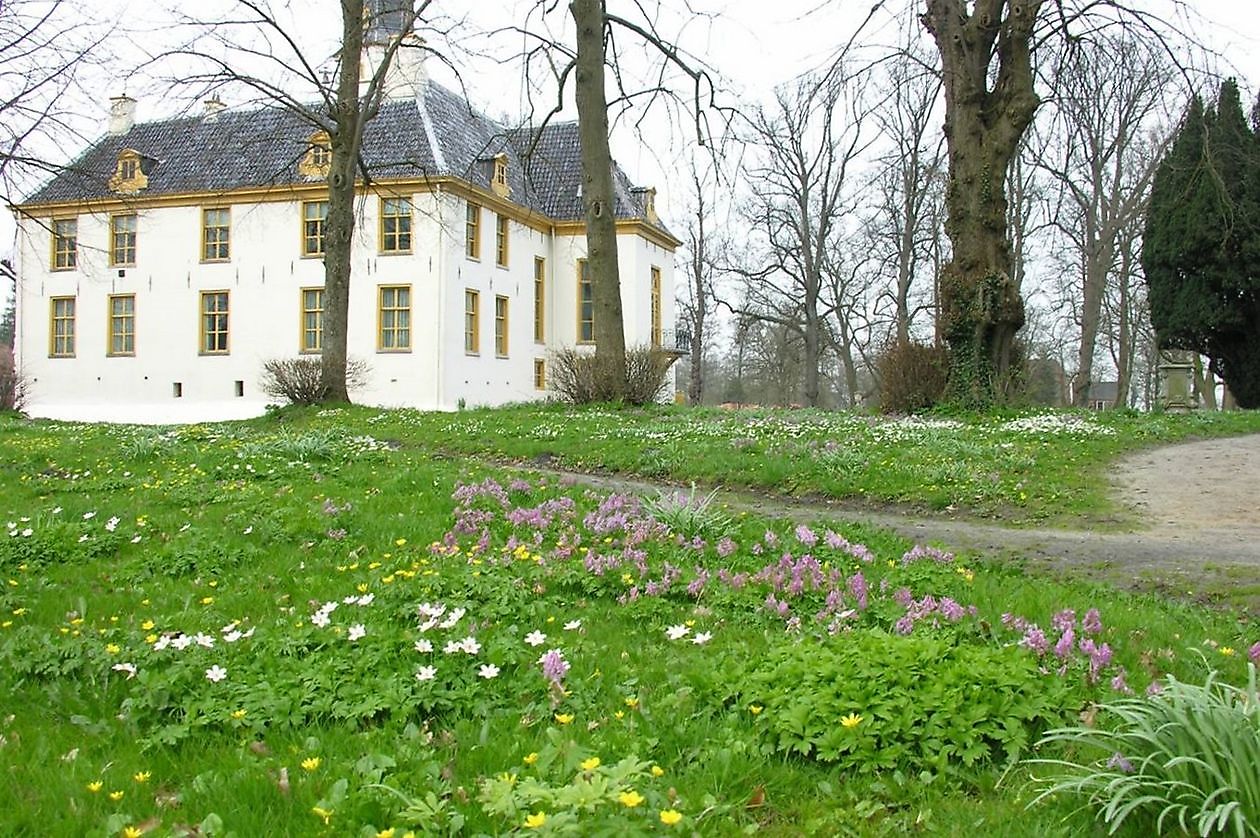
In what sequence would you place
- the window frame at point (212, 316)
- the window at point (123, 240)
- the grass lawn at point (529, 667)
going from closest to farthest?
1. the grass lawn at point (529, 667)
2. the window frame at point (212, 316)
3. the window at point (123, 240)

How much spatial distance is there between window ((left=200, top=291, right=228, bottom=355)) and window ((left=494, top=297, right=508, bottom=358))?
29.0 ft

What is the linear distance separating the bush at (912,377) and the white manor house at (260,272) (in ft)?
43.2

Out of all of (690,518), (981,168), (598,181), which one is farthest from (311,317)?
(690,518)

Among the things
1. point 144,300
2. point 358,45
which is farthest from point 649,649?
point 144,300

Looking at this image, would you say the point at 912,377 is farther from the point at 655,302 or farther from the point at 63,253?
the point at 63,253

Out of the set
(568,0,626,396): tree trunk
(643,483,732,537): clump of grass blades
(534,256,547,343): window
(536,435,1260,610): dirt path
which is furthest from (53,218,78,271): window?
(643,483,732,537): clump of grass blades

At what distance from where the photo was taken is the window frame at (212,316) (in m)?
31.6

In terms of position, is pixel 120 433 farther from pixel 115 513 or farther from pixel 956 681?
pixel 956 681

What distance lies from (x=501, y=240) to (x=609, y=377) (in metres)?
17.5

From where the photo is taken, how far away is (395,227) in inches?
1201

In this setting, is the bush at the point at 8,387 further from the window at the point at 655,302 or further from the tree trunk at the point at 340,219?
the window at the point at 655,302

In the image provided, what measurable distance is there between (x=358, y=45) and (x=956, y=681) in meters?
18.6

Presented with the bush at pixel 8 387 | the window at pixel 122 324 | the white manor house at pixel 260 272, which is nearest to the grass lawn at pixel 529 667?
the bush at pixel 8 387

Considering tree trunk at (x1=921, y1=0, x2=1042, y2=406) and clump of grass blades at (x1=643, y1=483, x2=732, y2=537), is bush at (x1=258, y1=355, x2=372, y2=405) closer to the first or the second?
tree trunk at (x1=921, y1=0, x2=1042, y2=406)
